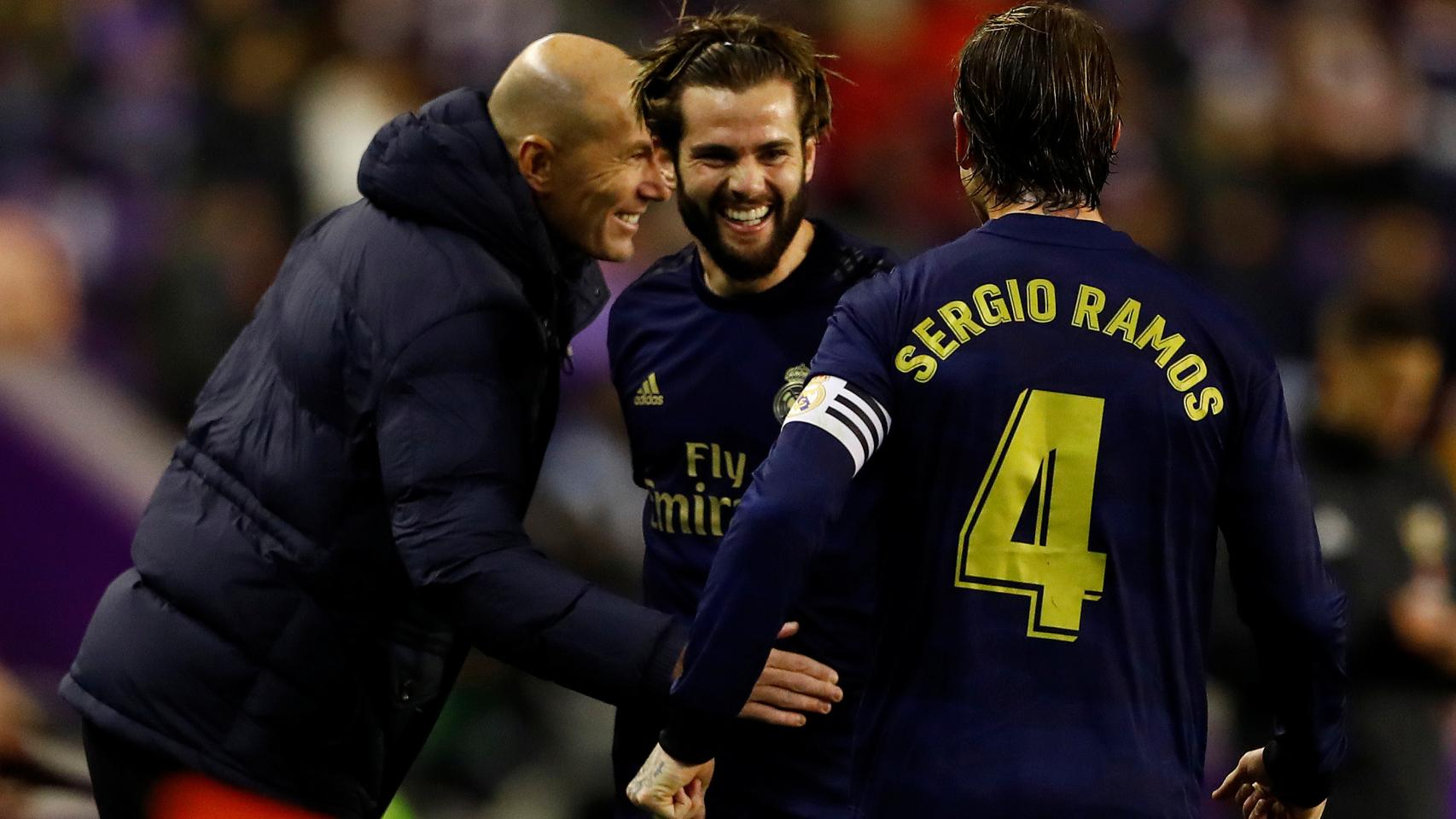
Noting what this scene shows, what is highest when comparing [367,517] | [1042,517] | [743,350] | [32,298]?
[743,350]

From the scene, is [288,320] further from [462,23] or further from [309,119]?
[462,23]

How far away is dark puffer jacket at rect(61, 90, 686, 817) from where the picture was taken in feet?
10.6

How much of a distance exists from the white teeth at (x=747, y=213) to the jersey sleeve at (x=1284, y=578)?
1.16 meters

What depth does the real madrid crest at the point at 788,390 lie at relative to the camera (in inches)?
144

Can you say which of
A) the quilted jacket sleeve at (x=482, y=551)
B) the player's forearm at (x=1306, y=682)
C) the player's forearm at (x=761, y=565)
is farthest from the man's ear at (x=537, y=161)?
the player's forearm at (x=1306, y=682)

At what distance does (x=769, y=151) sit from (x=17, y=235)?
3.95m

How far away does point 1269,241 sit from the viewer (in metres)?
9.18

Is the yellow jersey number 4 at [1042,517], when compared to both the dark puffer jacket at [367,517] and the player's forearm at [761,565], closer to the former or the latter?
the player's forearm at [761,565]

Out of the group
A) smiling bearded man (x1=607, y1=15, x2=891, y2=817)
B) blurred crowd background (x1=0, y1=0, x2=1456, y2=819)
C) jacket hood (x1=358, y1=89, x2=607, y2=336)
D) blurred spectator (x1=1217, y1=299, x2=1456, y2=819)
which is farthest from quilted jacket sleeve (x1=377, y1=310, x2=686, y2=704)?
blurred crowd background (x1=0, y1=0, x2=1456, y2=819)

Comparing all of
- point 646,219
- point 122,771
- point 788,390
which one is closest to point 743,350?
point 788,390

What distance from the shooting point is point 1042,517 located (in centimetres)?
280

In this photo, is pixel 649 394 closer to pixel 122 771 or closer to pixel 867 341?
pixel 867 341

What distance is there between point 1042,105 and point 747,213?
90cm

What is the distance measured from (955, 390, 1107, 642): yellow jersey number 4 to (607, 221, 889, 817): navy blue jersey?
73cm
